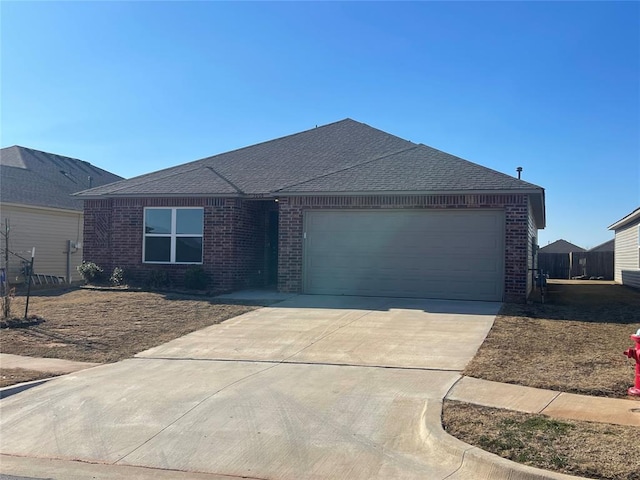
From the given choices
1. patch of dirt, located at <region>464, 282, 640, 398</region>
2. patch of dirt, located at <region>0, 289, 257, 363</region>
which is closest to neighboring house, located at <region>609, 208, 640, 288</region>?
patch of dirt, located at <region>464, 282, 640, 398</region>

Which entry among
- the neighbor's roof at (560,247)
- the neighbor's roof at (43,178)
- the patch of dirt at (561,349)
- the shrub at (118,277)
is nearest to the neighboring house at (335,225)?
the shrub at (118,277)

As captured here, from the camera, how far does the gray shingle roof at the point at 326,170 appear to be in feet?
48.7

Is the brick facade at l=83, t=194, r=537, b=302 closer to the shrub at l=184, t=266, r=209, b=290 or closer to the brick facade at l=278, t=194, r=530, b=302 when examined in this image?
the brick facade at l=278, t=194, r=530, b=302

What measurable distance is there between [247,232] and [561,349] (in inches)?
424

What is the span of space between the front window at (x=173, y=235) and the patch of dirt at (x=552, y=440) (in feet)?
40.5

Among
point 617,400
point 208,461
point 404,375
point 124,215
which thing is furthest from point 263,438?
point 124,215

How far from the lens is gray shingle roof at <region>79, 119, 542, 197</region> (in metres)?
14.9

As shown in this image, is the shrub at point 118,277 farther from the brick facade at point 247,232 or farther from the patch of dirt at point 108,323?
the patch of dirt at point 108,323

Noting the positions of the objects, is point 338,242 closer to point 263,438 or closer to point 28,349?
point 28,349

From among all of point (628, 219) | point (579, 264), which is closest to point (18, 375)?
point (628, 219)

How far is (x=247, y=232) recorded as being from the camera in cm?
1755

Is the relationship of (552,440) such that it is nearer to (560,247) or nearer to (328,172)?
(328,172)

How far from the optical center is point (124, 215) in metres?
17.6

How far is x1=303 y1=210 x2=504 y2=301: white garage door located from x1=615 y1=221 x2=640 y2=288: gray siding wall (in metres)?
10.7
